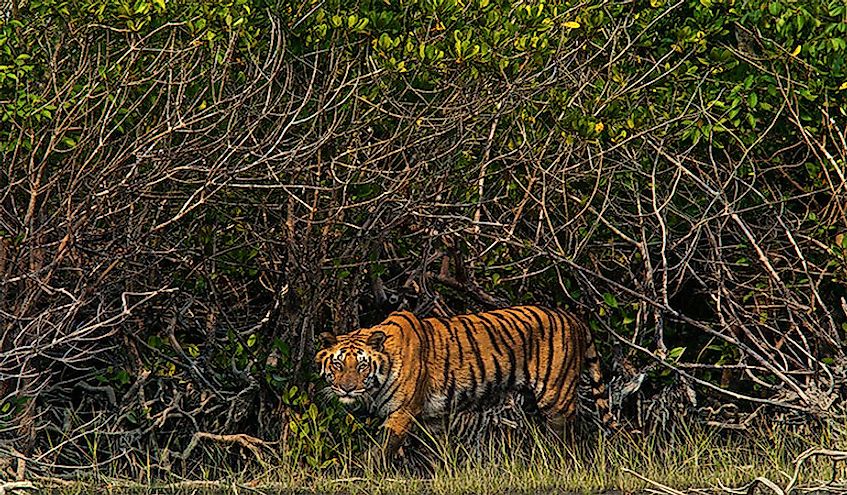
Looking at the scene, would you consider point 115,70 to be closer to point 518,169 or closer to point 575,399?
point 518,169

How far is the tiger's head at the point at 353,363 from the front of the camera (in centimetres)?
827

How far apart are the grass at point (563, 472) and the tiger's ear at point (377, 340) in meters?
0.65

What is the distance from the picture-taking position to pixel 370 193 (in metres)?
8.29

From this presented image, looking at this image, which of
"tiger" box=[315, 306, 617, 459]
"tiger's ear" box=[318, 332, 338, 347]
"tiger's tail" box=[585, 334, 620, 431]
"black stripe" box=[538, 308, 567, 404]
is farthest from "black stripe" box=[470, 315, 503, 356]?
"tiger's ear" box=[318, 332, 338, 347]

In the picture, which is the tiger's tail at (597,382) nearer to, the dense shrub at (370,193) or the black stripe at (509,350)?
the dense shrub at (370,193)

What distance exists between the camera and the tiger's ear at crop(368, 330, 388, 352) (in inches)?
326

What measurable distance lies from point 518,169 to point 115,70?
290 centimetres

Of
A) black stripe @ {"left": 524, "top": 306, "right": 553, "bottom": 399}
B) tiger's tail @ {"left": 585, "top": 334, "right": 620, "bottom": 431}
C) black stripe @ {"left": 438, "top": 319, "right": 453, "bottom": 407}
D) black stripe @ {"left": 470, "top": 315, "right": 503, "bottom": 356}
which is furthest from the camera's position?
tiger's tail @ {"left": 585, "top": 334, "right": 620, "bottom": 431}

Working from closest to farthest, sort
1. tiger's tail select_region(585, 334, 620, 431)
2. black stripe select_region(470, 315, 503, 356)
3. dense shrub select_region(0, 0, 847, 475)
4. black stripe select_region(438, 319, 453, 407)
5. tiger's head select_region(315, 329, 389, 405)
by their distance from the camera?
dense shrub select_region(0, 0, 847, 475)
tiger's head select_region(315, 329, 389, 405)
black stripe select_region(438, 319, 453, 407)
black stripe select_region(470, 315, 503, 356)
tiger's tail select_region(585, 334, 620, 431)

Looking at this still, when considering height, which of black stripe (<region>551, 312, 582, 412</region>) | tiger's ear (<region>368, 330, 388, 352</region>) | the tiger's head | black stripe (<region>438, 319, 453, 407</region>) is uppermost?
tiger's ear (<region>368, 330, 388, 352</region>)

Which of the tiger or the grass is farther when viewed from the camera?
the tiger

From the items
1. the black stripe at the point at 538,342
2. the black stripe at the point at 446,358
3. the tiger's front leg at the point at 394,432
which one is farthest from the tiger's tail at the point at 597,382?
the tiger's front leg at the point at 394,432

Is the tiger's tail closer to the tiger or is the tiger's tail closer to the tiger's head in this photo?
the tiger

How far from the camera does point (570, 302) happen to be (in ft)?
31.9
